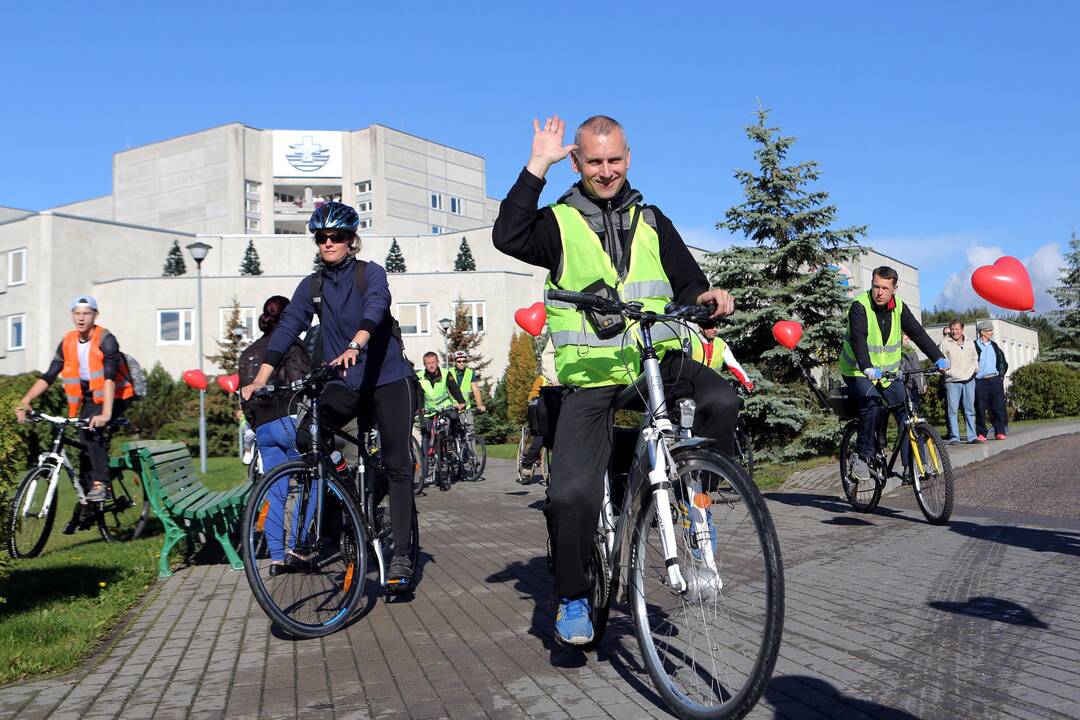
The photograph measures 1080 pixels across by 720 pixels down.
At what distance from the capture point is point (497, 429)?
38.2 meters

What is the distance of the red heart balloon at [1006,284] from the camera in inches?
265

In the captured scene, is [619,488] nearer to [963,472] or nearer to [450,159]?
[963,472]

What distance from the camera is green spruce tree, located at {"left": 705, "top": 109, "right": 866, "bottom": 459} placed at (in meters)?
15.8

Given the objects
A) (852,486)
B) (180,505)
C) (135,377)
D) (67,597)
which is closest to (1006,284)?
(852,486)

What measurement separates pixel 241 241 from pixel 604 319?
68.2 m

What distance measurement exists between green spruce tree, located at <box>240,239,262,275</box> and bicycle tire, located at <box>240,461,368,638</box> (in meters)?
60.3

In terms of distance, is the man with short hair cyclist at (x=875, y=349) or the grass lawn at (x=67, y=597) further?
the man with short hair cyclist at (x=875, y=349)

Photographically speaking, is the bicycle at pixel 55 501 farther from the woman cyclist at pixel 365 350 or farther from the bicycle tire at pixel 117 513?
the woman cyclist at pixel 365 350

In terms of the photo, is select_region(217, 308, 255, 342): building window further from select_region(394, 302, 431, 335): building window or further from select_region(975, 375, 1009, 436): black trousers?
select_region(975, 375, 1009, 436): black trousers

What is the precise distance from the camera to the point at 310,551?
4.97 m

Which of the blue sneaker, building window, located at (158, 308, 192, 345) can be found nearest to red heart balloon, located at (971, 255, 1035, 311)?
the blue sneaker

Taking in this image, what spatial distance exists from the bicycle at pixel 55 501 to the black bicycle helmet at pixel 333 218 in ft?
12.3

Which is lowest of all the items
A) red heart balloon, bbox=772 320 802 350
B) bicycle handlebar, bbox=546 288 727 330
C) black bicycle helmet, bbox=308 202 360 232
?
bicycle handlebar, bbox=546 288 727 330

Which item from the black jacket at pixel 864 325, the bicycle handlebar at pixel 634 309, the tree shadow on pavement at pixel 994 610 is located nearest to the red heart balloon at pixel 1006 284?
the black jacket at pixel 864 325
